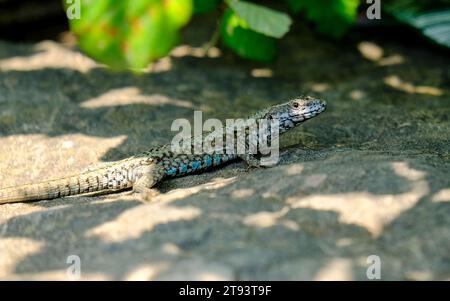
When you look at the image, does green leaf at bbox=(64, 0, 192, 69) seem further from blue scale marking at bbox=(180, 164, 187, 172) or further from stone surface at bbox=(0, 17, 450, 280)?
stone surface at bbox=(0, 17, 450, 280)

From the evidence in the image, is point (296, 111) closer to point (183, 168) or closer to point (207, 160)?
point (207, 160)

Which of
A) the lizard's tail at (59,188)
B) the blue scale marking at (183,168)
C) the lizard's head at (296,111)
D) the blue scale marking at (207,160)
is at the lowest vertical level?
the lizard's tail at (59,188)

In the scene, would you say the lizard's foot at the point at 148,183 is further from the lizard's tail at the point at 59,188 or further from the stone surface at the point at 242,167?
the lizard's tail at the point at 59,188

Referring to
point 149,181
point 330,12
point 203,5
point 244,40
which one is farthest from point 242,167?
point 330,12

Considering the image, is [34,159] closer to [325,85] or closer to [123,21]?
[123,21]

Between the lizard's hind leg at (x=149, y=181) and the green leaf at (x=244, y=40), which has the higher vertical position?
the green leaf at (x=244, y=40)

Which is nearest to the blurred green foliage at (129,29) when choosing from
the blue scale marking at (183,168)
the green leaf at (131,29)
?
the green leaf at (131,29)
